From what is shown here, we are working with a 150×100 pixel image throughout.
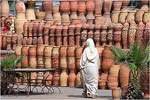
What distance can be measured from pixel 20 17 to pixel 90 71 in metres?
7.26

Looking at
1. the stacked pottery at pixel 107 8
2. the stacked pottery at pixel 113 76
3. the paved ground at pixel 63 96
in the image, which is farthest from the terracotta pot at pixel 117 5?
the paved ground at pixel 63 96

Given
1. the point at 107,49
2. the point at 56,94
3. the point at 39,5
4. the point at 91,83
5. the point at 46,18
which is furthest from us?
the point at 39,5

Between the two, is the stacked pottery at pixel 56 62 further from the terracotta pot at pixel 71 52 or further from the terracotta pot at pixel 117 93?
the terracotta pot at pixel 117 93

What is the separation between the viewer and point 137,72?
514 inches

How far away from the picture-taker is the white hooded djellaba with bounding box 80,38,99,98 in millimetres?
14766

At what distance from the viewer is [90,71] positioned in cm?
1480

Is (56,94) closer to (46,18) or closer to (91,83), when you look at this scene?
(91,83)

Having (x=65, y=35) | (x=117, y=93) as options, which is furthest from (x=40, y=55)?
(x=117, y=93)

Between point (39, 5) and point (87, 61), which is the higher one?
point (39, 5)

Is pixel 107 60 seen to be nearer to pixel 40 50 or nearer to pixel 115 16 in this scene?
pixel 40 50

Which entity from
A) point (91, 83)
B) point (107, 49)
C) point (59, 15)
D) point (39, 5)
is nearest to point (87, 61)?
point (91, 83)

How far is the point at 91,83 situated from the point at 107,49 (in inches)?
124

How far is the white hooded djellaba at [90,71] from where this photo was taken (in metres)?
14.8

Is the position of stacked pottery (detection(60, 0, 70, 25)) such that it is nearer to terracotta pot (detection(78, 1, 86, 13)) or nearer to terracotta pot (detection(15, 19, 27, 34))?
terracotta pot (detection(78, 1, 86, 13))
